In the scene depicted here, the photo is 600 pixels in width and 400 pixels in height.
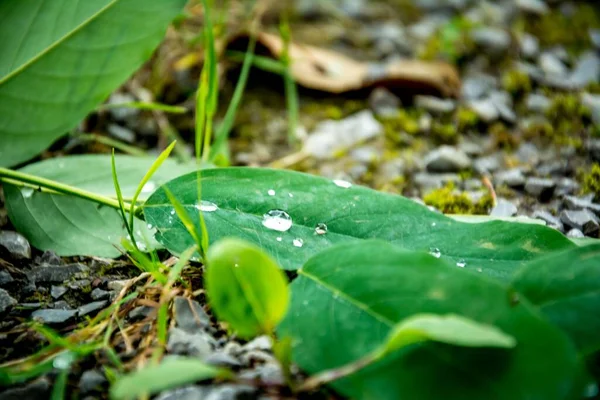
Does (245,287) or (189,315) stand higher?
(245,287)

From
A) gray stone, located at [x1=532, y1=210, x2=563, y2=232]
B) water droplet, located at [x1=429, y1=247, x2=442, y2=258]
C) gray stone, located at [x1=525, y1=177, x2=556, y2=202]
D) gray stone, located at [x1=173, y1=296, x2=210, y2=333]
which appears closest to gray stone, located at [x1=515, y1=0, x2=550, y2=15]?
gray stone, located at [x1=525, y1=177, x2=556, y2=202]

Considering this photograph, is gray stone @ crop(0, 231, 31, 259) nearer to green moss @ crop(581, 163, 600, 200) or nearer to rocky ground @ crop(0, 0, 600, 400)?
rocky ground @ crop(0, 0, 600, 400)

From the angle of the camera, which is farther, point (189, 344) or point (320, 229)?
point (320, 229)

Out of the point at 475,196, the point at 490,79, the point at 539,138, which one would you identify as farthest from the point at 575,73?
the point at 475,196

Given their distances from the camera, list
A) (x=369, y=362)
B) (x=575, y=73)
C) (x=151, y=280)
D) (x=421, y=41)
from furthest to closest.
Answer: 1. (x=421, y=41)
2. (x=575, y=73)
3. (x=151, y=280)
4. (x=369, y=362)

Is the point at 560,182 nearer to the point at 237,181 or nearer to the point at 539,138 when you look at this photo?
the point at 539,138

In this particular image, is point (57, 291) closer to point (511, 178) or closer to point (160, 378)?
point (160, 378)

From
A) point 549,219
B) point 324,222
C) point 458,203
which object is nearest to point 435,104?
point 458,203
